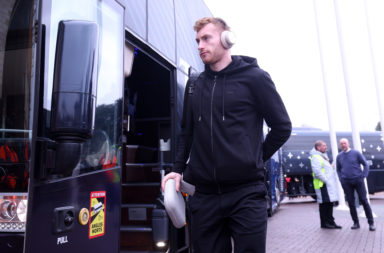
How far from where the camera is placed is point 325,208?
8.90m

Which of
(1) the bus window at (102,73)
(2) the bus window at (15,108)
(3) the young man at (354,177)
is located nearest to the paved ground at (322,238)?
(3) the young man at (354,177)

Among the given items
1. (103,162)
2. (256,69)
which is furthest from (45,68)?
(256,69)

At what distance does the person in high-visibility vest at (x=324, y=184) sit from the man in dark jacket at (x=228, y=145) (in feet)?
22.0

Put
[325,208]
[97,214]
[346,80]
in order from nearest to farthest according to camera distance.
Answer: [97,214]
[325,208]
[346,80]

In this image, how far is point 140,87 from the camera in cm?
515

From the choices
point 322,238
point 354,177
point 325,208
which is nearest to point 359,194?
point 354,177

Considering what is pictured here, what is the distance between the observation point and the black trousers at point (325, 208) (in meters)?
8.42

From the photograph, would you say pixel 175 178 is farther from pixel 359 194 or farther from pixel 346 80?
pixel 346 80

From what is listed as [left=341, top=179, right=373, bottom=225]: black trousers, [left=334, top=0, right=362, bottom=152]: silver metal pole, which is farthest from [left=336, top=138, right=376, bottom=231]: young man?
[left=334, top=0, right=362, bottom=152]: silver metal pole

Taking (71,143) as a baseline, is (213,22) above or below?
above

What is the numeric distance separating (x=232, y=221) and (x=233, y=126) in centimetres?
49

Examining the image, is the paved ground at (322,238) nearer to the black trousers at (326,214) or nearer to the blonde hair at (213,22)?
the black trousers at (326,214)

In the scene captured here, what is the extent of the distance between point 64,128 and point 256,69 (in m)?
1.06

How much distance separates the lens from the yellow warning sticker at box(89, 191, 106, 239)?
7.68 feet
